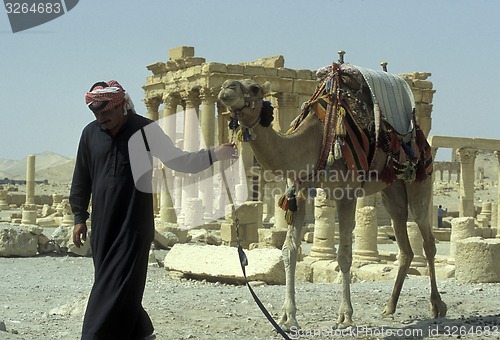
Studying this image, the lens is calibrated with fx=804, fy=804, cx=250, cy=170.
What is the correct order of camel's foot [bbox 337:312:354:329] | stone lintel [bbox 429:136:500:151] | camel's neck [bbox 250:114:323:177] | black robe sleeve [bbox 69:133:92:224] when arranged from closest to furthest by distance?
black robe sleeve [bbox 69:133:92:224] → camel's neck [bbox 250:114:323:177] → camel's foot [bbox 337:312:354:329] → stone lintel [bbox 429:136:500:151]

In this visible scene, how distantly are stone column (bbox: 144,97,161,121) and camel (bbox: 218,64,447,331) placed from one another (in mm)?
30724

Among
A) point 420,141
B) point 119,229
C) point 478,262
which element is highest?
point 420,141

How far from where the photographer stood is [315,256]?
18328 millimetres

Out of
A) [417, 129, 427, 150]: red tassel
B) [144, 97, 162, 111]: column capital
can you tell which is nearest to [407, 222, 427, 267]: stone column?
[417, 129, 427, 150]: red tassel

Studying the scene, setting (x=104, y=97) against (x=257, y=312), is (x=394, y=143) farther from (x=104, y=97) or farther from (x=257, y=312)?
(x=104, y=97)

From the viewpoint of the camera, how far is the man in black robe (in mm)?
5602

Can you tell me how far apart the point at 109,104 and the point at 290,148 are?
2.16m

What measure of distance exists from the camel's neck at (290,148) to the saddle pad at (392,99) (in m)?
0.78

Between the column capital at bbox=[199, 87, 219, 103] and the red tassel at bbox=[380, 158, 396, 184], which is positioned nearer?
the red tassel at bbox=[380, 158, 396, 184]

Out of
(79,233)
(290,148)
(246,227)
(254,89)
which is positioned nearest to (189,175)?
(246,227)

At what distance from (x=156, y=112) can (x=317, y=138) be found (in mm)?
32541

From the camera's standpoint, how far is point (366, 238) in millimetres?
18344

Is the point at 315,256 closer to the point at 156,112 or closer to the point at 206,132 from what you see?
A: the point at 206,132

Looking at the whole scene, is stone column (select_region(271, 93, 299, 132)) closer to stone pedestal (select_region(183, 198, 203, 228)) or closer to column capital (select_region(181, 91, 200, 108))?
column capital (select_region(181, 91, 200, 108))
